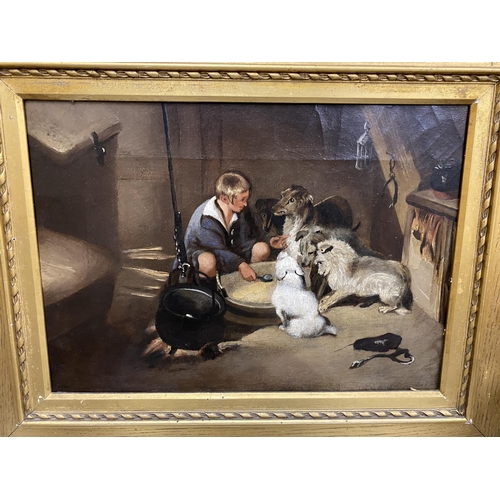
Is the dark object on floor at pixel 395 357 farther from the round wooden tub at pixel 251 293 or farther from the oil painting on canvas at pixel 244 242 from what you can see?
the round wooden tub at pixel 251 293

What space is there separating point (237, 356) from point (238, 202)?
1.89ft

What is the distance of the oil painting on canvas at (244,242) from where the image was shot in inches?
53.8

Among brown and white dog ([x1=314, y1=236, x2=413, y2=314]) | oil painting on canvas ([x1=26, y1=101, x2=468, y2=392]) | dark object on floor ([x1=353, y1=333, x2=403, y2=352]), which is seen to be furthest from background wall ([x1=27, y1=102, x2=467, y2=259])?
dark object on floor ([x1=353, y1=333, x2=403, y2=352])

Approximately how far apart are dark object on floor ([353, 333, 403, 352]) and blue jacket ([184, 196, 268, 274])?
0.53m

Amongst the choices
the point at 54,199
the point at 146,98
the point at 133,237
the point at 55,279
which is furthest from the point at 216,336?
the point at 146,98

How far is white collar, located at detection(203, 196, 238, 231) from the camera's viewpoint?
1.43 metres

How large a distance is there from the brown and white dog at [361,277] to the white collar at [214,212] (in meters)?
0.33

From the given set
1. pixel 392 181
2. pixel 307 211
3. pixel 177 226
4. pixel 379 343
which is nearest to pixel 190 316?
pixel 177 226

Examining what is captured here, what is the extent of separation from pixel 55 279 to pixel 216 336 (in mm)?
614

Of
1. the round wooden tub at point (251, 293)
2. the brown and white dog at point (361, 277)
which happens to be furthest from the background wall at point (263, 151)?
the round wooden tub at point (251, 293)

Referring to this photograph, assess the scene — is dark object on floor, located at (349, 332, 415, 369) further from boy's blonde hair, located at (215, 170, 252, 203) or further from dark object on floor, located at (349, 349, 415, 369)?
boy's blonde hair, located at (215, 170, 252, 203)

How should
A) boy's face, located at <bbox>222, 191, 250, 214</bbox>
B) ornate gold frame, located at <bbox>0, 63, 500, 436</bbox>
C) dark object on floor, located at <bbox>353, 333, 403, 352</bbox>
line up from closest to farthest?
ornate gold frame, located at <bbox>0, 63, 500, 436</bbox> < boy's face, located at <bbox>222, 191, 250, 214</bbox> < dark object on floor, located at <bbox>353, 333, 403, 352</bbox>

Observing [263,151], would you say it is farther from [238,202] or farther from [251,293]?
[251,293]

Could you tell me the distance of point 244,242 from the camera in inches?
57.6
